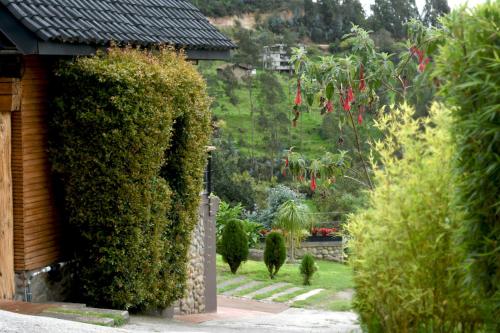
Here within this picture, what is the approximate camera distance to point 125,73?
508 inches

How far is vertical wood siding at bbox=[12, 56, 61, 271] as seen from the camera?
1255 cm

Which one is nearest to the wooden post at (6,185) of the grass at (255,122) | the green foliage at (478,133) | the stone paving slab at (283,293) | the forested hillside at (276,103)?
the green foliage at (478,133)

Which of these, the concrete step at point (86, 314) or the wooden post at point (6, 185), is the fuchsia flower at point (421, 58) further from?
the wooden post at point (6, 185)

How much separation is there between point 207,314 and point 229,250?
866 centimetres

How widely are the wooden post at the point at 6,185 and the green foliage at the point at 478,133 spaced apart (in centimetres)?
667

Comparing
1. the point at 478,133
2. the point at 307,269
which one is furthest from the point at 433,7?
the point at 478,133

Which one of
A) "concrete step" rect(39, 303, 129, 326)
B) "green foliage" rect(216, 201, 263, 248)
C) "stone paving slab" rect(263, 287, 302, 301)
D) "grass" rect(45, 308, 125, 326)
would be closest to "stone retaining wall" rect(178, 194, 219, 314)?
"stone paving slab" rect(263, 287, 302, 301)

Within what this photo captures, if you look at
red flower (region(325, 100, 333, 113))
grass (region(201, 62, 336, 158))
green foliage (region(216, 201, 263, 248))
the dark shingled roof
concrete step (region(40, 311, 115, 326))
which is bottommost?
concrete step (region(40, 311, 115, 326))

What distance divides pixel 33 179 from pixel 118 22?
117 inches

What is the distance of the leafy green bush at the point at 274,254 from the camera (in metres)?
27.7

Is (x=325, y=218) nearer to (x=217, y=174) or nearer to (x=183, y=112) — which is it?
(x=217, y=174)

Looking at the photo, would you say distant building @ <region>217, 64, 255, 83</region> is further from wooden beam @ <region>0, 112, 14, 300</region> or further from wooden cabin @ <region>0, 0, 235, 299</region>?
wooden beam @ <region>0, 112, 14, 300</region>

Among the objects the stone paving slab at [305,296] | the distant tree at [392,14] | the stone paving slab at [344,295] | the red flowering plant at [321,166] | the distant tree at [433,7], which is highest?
the distant tree at [392,14]

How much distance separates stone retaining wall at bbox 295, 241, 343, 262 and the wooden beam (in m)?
25.2
